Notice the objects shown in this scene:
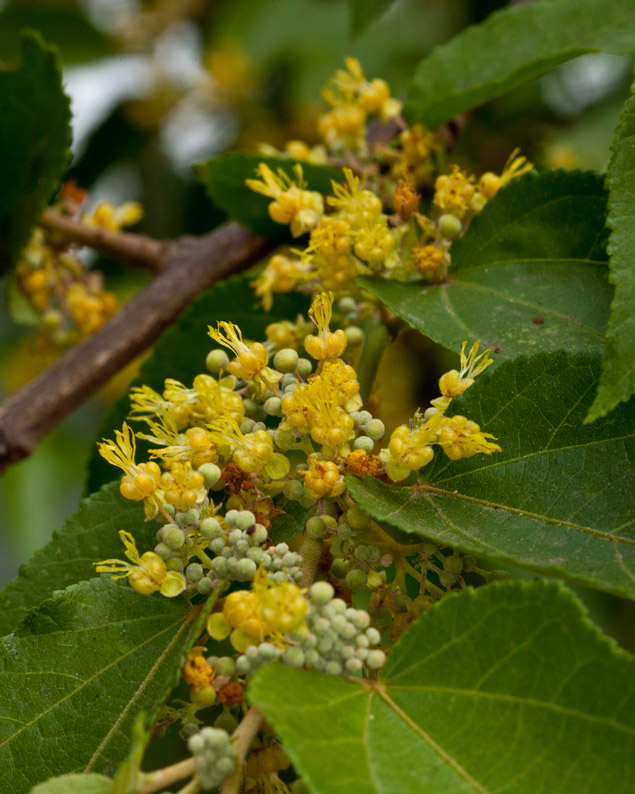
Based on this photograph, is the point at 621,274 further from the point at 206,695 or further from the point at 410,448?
the point at 206,695

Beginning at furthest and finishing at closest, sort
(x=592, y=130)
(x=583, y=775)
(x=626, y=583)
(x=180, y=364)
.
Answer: (x=592, y=130), (x=180, y=364), (x=626, y=583), (x=583, y=775)

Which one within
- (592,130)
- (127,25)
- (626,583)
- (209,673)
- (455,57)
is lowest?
(592,130)

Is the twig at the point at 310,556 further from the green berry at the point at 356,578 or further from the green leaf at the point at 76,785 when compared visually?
the green leaf at the point at 76,785

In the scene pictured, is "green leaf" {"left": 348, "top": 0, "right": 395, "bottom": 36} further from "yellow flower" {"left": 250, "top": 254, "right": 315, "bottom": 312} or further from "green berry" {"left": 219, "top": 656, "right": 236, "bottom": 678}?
→ "green berry" {"left": 219, "top": 656, "right": 236, "bottom": 678}

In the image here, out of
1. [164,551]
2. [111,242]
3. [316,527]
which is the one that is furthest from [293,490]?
[111,242]

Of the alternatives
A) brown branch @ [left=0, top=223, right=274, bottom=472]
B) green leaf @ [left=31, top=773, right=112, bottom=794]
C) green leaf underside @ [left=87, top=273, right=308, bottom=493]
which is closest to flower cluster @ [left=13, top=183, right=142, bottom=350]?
brown branch @ [left=0, top=223, right=274, bottom=472]

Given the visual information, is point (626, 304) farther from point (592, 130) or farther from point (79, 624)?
point (592, 130)

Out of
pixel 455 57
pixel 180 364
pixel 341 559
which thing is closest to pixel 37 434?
pixel 180 364
